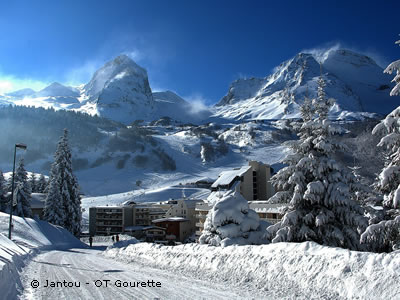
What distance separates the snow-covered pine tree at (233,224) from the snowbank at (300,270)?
763cm

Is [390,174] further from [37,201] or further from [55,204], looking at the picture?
[37,201]

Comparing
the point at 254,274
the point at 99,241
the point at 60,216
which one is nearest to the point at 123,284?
the point at 254,274

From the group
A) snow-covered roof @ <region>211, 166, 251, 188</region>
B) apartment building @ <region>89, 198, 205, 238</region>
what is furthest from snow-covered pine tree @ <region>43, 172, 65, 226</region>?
snow-covered roof @ <region>211, 166, 251, 188</region>

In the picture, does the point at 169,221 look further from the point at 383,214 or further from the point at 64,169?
the point at 383,214

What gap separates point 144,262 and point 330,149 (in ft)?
37.8

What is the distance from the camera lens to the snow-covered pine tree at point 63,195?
49250 mm

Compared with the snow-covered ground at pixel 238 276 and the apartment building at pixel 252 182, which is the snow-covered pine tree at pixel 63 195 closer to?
the apartment building at pixel 252 182

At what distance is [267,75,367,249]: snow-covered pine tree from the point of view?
17.5m

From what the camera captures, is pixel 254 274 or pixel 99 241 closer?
pixel 254 274

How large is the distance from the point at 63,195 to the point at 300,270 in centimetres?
4586

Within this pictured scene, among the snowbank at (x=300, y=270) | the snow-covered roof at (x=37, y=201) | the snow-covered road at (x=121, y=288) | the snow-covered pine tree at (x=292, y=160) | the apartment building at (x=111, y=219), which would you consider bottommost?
the apartment building at (x=111, y=219)

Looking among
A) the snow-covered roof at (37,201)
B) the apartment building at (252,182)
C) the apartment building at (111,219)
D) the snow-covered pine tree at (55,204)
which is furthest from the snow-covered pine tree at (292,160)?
the apartment building at (111,219)

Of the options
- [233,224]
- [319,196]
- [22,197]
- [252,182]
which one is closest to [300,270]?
[319,196]

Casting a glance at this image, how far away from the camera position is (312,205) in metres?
18.7
